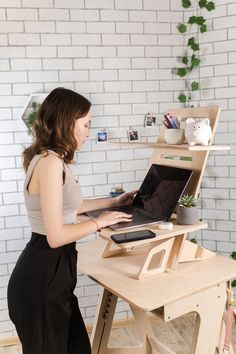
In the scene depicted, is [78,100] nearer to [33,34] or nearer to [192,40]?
[33,34]

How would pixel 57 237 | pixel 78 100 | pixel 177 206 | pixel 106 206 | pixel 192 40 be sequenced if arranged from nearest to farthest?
pixel 57 237
pixel 78 100
pixel 177 206
pixel 106 206
pixel 192 40

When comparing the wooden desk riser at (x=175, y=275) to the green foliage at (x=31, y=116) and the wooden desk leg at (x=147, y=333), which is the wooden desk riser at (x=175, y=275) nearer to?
the wooden desk leg at (x=147, y=333)

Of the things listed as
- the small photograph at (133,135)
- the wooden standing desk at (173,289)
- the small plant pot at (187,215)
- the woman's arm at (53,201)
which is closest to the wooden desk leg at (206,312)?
the wooden standing desk at (173,289)

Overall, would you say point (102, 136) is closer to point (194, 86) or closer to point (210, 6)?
point (194, 86)

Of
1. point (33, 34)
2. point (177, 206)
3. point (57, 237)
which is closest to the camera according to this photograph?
point (57, 237)

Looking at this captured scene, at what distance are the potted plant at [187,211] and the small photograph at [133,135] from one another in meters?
1.21

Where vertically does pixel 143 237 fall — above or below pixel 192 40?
below

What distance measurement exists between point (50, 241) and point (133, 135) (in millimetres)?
1522

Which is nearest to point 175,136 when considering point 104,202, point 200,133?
point 200,133

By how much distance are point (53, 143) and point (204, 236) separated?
69.8 inches

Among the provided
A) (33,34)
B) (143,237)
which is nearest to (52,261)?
(143,237)

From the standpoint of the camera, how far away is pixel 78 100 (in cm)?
166

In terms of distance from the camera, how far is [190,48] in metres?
2.98

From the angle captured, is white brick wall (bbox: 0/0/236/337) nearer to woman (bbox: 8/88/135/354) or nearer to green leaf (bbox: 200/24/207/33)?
green leaf (bbox: 200/24/207/33)
